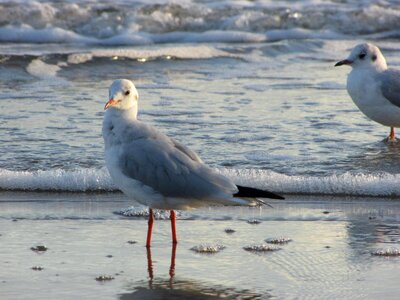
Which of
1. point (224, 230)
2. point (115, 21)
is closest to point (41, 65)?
point (115, 21)

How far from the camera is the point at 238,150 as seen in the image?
26.4ft

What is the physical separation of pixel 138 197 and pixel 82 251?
41 centimetres

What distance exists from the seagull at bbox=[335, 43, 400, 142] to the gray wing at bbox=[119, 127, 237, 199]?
355 cm

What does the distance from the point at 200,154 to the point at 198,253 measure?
256 cm

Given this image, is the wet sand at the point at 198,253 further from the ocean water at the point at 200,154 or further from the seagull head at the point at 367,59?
the seagull head at the point at 367,59

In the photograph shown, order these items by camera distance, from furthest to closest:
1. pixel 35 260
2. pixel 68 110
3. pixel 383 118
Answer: pixel 68 110
pixel 383 118
pixel 35 260

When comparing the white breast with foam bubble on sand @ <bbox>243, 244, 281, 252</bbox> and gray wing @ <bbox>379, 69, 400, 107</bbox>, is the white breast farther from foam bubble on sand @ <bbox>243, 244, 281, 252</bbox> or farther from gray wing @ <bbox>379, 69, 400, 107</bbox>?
foam bubble on sand @ <bbox>243, 244, 281, 252</bbox>

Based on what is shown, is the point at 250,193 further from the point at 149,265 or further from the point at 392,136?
the point at 392,136

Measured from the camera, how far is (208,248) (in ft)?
17.7

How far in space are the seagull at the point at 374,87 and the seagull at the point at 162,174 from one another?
140 inches

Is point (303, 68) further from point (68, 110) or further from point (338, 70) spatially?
point (68, 110)

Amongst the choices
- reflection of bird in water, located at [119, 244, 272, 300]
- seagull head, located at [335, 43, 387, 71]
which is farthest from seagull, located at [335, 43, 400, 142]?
reflection of bird in water, located at [119, 244, 272, 300]

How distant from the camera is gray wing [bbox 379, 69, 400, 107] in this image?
8.75 metres

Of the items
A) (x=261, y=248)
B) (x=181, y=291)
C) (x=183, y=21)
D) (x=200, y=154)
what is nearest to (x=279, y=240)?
(x=261, y=248)
